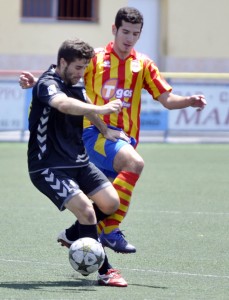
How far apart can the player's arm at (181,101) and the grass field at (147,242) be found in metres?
1.14

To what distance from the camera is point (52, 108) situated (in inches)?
276

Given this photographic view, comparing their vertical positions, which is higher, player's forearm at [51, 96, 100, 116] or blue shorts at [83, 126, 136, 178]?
player's forearm at [51, 96, 100, 116]

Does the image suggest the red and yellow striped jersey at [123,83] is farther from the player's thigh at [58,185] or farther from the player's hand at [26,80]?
the player's thigh at [58,185]

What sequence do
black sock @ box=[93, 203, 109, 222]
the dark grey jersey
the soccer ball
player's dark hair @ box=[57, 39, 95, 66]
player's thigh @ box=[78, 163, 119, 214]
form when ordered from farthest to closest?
black sock @ box=[93, 203, 109, 222], player's thigh @ box=[78, 163, 119, 214], the dark grey jersey, player's dark hair @ box=[57, 39, 95, 66], the soccer ball

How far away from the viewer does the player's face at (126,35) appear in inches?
310

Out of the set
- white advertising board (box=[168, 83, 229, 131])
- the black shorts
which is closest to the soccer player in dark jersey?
the black shorts

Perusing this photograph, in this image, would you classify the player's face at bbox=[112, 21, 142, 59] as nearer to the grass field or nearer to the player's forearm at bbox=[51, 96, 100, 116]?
the player's forearm at bbox=[51, 96, 100, 116]

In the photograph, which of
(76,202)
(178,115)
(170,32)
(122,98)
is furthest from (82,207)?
(170,32)

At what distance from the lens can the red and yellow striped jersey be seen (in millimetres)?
8039

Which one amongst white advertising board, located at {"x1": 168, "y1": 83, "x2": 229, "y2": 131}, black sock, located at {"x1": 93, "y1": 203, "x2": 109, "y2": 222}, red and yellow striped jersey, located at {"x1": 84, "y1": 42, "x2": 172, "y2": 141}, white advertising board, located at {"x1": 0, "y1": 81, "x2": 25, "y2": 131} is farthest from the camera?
white advertising board, located at {"x1": 168, "y1": 83, "x2": 229, "y2": 131}

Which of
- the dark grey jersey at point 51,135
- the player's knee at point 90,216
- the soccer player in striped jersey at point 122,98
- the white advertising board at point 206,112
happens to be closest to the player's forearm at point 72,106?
the dark grey jersey at point 51,135

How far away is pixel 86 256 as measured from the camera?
6770 millimetres

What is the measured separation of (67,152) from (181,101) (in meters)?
1.37

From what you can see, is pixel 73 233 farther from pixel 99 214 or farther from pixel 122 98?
pixel 122 98
